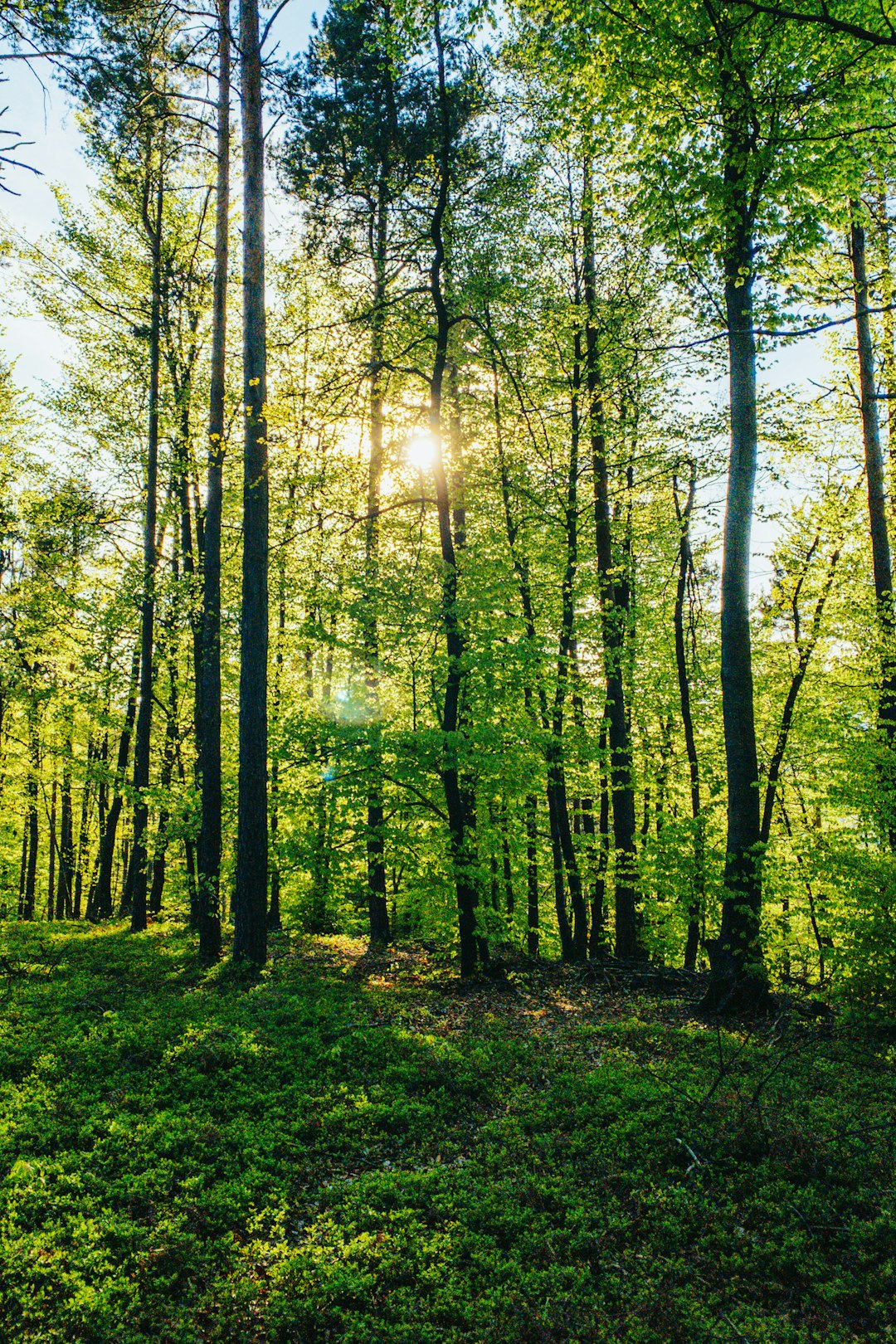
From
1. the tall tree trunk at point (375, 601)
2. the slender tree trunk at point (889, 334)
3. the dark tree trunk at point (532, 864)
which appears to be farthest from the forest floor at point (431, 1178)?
the slender tree trunk at point (889, 334)

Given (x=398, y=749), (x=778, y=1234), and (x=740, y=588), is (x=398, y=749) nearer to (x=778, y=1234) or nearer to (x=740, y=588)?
(x=740, y=588)

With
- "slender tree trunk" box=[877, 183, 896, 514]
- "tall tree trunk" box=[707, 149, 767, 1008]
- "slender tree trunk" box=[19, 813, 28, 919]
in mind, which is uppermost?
"slender tree trunk" box=[877, 183, 896, 514]

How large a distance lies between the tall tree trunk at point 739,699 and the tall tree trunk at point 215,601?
7.48 m

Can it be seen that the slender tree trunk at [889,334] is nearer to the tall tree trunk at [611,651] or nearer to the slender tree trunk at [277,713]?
the tall tree trunk at [611,651]

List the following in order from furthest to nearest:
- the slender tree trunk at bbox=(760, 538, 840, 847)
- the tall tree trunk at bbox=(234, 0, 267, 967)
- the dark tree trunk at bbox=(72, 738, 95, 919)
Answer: the dark tree trunk at bbox=(72, 738, 95, 919), the slender tree trunk at bbox=(760, 538, 840, 847), the tall tree trunk at bbox=(234, 0, 267, 967)

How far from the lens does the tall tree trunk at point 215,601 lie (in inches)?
419

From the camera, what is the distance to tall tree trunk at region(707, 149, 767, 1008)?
26.6 feet

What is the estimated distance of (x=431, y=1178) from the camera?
4.69 meters

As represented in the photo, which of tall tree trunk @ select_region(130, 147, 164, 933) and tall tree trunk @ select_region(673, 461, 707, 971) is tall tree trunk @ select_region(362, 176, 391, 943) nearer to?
tall tree trunk @ select_region(130, 147, 164, 933)

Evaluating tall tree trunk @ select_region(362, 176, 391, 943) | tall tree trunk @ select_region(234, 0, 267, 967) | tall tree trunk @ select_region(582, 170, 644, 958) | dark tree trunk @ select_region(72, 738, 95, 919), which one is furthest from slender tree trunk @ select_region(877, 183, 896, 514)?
dark tree trunk @ select_region(72, 738, 95, 919)

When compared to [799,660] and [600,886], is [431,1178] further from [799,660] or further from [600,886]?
[799,660]

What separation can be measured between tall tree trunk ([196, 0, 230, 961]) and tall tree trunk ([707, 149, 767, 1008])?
7485 millimetres

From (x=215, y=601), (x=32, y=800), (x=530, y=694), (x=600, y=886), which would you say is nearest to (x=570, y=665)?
(x=530, y=694)

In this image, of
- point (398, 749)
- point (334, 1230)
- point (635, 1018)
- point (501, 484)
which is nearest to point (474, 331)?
point (501, 484)
